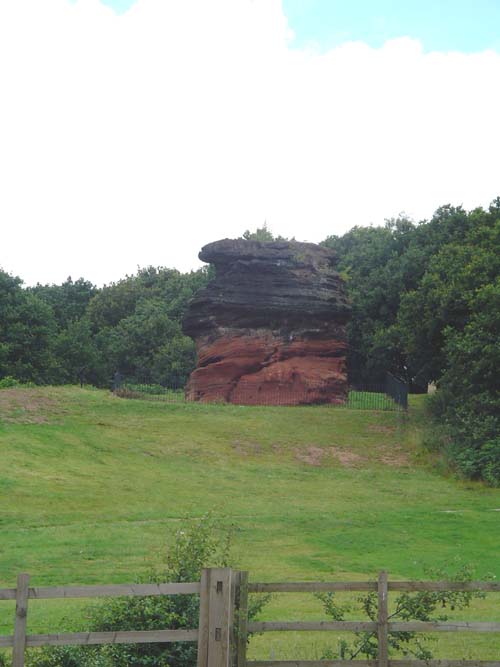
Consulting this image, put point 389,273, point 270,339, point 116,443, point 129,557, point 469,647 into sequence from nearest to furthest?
point 469,647 < point 129,557 < point 116,443 < point 270,339 < point 389,273

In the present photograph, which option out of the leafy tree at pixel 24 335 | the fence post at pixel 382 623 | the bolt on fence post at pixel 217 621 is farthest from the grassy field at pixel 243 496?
the leafy tree at pixel 24 335

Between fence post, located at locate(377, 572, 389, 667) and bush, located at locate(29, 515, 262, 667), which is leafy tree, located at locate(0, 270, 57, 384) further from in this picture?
fence post, located at locate(377, 572, 389, 667)

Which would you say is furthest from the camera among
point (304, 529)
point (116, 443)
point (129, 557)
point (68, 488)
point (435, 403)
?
point (435, 403)

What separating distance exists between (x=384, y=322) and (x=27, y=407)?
2438cm

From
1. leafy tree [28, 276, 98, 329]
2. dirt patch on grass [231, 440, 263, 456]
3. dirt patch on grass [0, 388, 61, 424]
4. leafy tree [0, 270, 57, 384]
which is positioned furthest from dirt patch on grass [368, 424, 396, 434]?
leafy tree [28, 276, 98, 329]

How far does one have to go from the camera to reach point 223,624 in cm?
830

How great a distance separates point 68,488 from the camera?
26.5 m

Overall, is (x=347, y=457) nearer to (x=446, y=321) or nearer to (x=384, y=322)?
(x=446, y=321)

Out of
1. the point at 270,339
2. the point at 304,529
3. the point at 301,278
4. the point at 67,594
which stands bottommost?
the point at 304,529

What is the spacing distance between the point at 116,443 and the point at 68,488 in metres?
6.63

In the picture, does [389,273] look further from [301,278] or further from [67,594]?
[67,594]

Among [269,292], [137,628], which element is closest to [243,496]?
[137,628]

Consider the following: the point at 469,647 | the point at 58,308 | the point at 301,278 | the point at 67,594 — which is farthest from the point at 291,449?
the point at 58,308

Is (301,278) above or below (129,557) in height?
above
